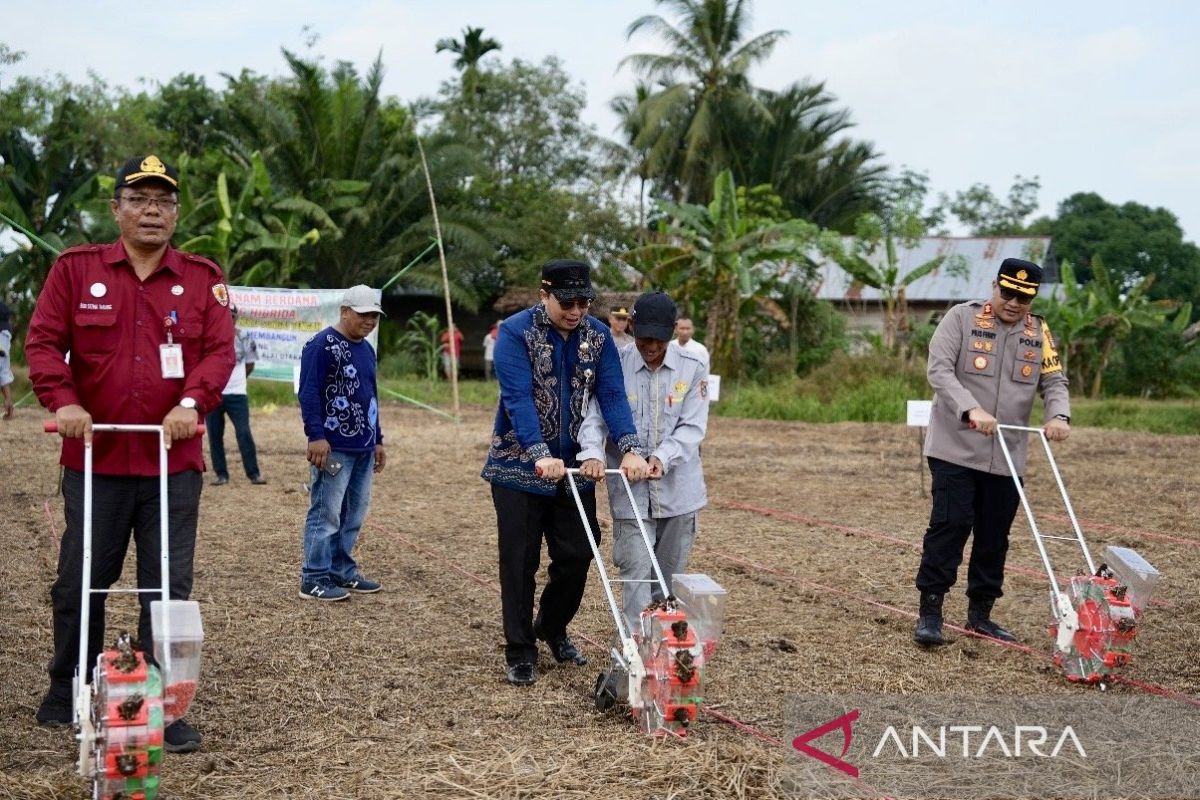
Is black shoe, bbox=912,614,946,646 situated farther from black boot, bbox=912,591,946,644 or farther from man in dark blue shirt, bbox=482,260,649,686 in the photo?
man in dark blue shirt, bbox=482,260,649,686

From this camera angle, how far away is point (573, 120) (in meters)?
41.5

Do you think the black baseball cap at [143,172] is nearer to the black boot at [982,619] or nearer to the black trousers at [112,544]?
the black trousers at [112,544]

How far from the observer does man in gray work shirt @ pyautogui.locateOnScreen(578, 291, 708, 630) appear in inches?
216

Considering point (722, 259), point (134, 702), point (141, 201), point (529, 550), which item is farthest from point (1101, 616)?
point (722, 259)

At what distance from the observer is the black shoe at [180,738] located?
455 cm

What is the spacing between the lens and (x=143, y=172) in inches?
177

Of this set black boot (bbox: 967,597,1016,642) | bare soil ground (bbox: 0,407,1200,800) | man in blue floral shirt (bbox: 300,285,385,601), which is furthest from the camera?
man in blue floral shirt (bbox: 300,285,385,601)

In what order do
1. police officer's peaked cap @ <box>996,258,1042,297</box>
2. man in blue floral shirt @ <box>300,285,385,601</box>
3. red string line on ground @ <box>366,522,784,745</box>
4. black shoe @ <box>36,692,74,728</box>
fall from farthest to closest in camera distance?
man in blue floral shirt @ <box>300,285,385,601</box> → police officer's peaked cap @ <box>996,258,1042,297</box> → red string line on ground @ <box>366,522,784,745</box> → black shoe @ <box>36,692,74,728</box>

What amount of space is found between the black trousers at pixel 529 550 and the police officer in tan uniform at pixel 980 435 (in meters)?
1.93

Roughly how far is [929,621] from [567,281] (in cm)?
265

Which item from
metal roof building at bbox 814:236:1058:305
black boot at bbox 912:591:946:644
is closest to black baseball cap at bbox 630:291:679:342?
black boot at bbox 912:591:946:644

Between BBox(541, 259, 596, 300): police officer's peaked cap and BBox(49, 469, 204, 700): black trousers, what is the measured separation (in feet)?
5.40

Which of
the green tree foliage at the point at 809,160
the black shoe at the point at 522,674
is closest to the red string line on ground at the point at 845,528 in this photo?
the black shoe at the point at 522,674

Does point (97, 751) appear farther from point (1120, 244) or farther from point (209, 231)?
point (1120, 244)
